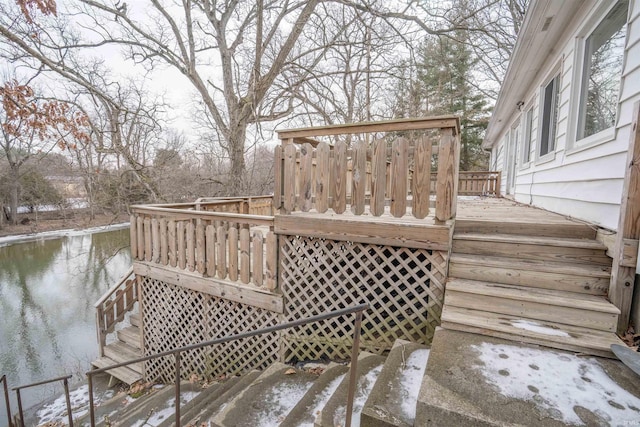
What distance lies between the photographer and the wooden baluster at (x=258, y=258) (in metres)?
3.62

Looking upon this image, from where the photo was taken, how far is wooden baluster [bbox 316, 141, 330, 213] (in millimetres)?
3086

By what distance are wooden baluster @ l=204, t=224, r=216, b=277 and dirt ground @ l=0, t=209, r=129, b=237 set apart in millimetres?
18267

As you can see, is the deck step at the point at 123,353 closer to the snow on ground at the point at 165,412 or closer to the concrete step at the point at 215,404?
the snow on ground at the point at 165,412

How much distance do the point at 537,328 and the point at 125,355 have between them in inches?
264

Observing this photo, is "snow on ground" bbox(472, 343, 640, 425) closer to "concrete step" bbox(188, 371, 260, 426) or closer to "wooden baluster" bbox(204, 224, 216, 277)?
"concrete step" bbox(188, 371, 260, 426)

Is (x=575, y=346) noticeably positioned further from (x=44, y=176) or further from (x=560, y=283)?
(x=44, y=176)

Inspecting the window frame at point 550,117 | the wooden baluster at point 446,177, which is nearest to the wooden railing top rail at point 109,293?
the wooden baluster at point 446,177

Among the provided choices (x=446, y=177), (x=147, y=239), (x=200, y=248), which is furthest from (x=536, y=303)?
(x=147, y=239)

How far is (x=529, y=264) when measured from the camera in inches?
110

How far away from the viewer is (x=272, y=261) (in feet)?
11.7

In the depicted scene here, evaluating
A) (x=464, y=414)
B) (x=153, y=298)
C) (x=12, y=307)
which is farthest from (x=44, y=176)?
(x=464, y=414)

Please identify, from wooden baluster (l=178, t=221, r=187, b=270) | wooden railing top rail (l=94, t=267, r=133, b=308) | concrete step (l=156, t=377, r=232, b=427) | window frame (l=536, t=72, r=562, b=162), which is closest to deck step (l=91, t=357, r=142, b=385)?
wooden railing top rail (l=94, t=267, r=133, b=308)

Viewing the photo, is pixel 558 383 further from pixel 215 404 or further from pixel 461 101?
pixel 461 101

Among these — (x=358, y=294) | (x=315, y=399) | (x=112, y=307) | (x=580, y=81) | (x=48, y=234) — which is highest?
(x=580, y=81)
